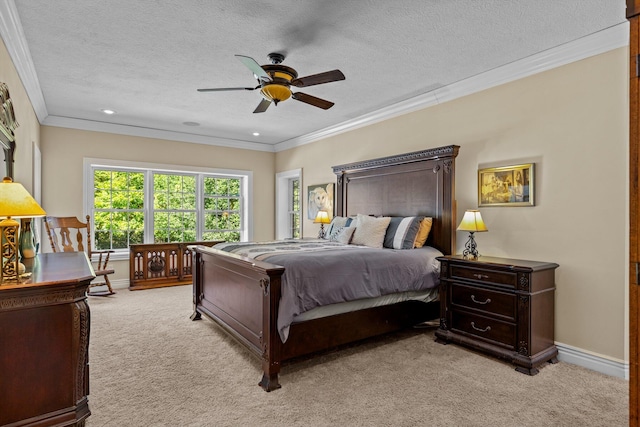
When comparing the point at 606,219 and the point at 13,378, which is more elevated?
the point at 606,219

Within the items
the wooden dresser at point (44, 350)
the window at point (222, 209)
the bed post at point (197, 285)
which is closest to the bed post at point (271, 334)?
the wooden dresser at point (44, 350)

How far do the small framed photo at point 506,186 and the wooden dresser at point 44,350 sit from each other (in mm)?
3380

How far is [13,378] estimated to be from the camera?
172cm

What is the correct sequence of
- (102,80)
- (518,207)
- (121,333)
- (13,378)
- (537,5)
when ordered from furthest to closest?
1. (102,80)
2. (121,333)
3. (518,207)
4. (537,5)
5. (13,378)

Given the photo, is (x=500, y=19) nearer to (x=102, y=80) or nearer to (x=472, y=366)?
(x=472, y=366)

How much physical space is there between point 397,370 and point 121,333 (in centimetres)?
271

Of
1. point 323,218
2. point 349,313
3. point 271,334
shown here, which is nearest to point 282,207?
point 323,218

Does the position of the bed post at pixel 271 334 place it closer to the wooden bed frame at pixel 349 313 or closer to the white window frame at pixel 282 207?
the wooden bed frame at pixel 349 313

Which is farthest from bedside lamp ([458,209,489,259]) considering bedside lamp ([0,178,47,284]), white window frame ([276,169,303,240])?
white window frame ([276,169,303,240])

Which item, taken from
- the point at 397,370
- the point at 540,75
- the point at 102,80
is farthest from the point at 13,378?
the point at 540,75

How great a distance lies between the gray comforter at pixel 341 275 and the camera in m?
2.63

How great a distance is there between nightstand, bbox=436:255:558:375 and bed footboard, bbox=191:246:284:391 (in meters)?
1.68

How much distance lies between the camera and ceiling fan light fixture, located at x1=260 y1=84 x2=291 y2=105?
2961mm

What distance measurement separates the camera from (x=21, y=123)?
350cm
